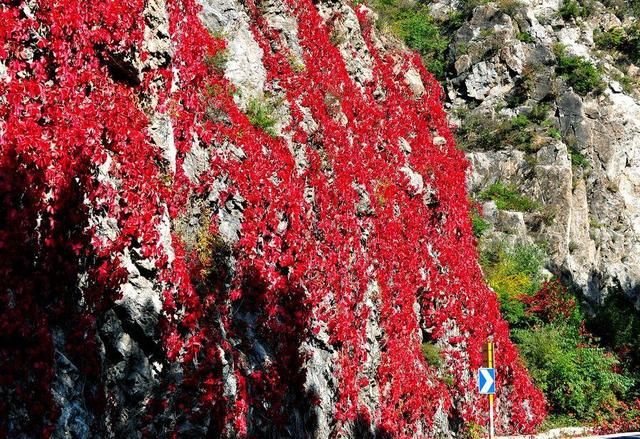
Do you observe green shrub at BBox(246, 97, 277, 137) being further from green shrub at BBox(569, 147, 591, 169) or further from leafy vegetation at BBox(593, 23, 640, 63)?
leafy vegetation at BBox(593, 23, 640, 63)

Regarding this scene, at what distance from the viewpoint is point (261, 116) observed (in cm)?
1138

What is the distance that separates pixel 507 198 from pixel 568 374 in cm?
904

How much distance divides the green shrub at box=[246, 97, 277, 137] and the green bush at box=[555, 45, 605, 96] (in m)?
24.7

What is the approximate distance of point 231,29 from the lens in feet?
40.1

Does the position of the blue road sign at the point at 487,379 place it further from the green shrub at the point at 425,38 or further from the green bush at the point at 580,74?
the green bush at the point at 580,74

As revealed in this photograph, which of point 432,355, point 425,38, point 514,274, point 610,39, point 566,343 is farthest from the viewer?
point 610,39

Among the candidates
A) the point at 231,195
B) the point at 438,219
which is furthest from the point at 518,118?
the point at 231,195

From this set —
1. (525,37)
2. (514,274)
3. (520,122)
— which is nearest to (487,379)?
(514,274)

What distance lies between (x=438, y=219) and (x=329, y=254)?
24.3 feet

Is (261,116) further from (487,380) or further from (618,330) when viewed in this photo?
(618,330)

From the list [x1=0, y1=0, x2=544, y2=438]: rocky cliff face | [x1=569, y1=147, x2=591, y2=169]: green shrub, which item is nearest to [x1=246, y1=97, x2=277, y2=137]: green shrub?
[x1=0, y1=0, x2=544, y2=438]: rocky cliff face

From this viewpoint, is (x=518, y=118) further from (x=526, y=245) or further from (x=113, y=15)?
(x=113, y=15)

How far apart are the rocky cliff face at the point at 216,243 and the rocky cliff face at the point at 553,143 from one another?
34.1ft

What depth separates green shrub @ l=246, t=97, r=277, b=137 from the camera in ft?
37.1
